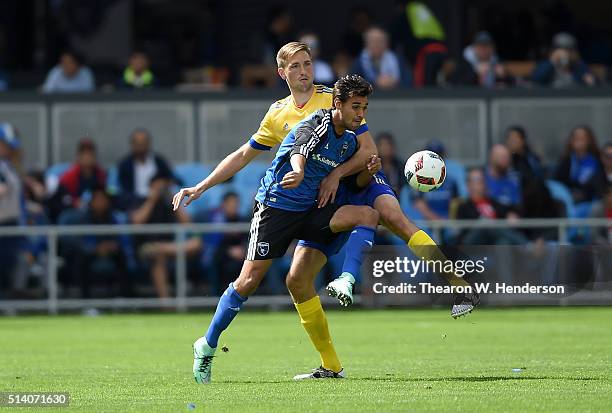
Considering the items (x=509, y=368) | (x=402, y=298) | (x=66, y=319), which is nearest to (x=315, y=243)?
(x=402, y=298)

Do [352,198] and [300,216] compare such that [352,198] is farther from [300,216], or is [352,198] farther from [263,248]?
[263,248]

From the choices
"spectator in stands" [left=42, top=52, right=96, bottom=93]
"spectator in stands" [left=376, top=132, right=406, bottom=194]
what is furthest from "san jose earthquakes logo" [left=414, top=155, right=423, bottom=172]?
"spectator in stands" [left=42, top=52, right=96, bottom=93]

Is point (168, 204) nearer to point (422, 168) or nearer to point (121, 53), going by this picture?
point (121, 53)

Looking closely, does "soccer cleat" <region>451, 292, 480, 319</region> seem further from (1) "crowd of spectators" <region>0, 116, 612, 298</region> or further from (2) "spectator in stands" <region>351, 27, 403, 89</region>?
(2) "spectator in stands" <region>351, 27, 403, 89</region>

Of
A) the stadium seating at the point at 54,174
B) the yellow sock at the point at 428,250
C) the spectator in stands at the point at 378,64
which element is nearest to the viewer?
the yellow sock at the point at 428,250

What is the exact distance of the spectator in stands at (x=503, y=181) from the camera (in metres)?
Result: 19.0

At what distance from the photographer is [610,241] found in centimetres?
1797

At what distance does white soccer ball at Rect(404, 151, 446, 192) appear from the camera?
1058 centimetres

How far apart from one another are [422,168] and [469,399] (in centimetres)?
258

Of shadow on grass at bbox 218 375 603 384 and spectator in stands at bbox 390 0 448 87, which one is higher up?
spectator in stands at bbox 390 0 448 87

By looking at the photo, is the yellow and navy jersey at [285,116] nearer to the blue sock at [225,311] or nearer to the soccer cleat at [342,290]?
the blue sock at [225,311]

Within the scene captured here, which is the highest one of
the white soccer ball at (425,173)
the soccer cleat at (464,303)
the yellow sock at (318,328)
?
the white soccer ball at (425,173)

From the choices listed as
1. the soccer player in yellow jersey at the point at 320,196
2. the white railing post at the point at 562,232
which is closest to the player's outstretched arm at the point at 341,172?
the soccer player in yellow jersey at the point at 320,196

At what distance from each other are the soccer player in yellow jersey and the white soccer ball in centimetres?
55
